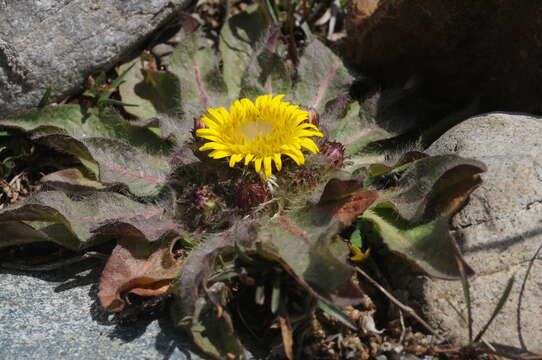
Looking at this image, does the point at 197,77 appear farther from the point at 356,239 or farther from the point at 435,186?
the point at 435,186

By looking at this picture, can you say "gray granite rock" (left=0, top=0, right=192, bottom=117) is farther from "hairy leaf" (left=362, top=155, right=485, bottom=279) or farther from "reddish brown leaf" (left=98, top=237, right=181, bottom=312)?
"hairy leaf" (left=362, top=155, right=485, bottom=279)

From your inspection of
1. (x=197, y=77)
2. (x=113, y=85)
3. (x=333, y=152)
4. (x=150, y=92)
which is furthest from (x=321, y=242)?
(x=113, y=85)

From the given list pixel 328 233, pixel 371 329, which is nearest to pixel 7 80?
pixel 328 233

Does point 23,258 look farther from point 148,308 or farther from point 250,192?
point 250,192

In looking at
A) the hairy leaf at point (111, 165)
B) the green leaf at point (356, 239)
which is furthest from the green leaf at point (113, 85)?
the green leaf at point (356, 239)

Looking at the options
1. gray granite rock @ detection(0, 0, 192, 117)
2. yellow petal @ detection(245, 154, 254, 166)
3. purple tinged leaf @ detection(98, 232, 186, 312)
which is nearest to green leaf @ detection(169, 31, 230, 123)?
gray granite rock @ detection(0, 0, 192, 117)
